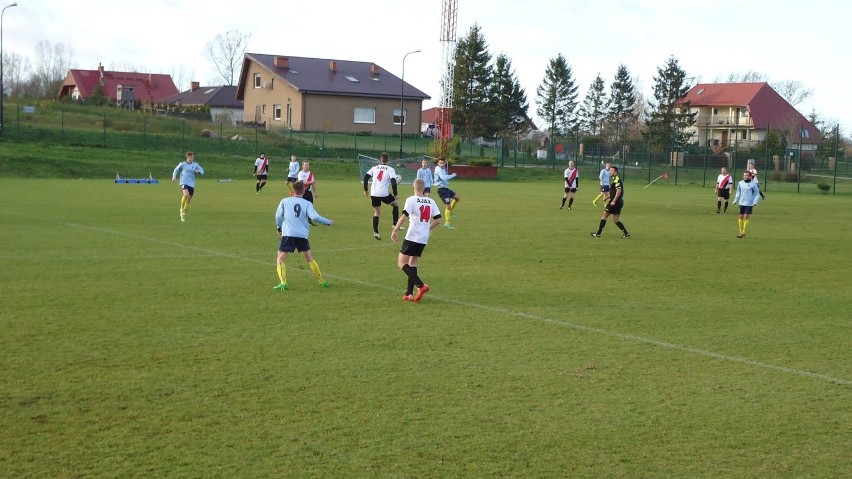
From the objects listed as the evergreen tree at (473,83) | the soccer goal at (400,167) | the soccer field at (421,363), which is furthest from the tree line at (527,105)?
the soccer field at (421,363)

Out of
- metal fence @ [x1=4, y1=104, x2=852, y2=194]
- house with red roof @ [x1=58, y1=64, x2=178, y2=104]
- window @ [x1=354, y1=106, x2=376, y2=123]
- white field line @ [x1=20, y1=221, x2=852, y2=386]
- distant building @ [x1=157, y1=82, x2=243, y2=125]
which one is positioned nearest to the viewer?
white field line @ [x1=20, y1=221, x2=852, y2=386]

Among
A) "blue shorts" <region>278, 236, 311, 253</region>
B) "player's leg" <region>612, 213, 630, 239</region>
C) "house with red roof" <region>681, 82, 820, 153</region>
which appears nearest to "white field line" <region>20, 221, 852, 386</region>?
"blue shorts" <region>278, 236, 311, 253</region>

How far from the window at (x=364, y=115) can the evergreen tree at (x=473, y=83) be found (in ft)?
40.9

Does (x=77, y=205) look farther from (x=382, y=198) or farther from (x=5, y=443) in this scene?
(x=5, y=443)

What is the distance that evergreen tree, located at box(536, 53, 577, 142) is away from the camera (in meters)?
101

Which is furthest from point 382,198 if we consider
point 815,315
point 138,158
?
point 138,158

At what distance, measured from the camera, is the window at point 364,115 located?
8169cm

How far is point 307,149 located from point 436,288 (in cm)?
5442

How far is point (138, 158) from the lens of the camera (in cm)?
5462

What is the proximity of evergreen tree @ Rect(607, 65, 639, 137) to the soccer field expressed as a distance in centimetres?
8755

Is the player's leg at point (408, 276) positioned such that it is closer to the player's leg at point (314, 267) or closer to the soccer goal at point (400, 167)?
the player's leg at point (314, 267)

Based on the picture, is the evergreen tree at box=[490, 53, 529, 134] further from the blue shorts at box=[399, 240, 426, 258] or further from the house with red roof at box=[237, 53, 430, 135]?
the blue shorts at box=[399, 240, 426, 258]

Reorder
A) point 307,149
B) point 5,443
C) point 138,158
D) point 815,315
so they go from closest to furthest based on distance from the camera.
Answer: point 5,443 < point 815,315 < point 138,158 < point 307,149

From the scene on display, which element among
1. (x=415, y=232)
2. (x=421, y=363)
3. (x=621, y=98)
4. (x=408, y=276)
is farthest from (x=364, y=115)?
(x=421, y=363)
